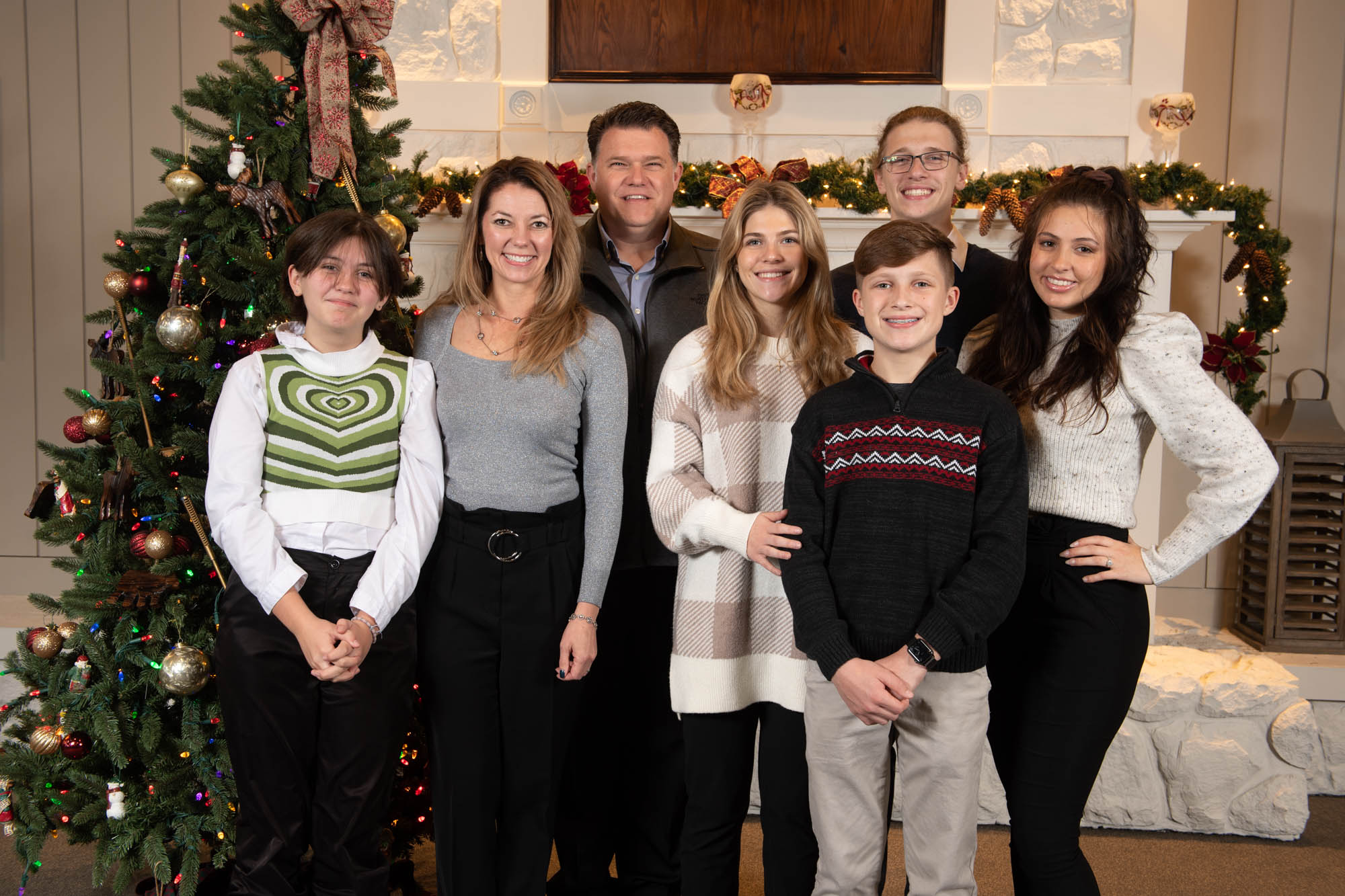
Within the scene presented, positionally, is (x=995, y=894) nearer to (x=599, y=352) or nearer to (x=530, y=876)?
(x=530, y=876)

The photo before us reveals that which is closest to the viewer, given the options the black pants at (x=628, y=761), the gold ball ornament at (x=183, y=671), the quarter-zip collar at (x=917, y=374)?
the quarter-zip collar at (x=917, y=374)

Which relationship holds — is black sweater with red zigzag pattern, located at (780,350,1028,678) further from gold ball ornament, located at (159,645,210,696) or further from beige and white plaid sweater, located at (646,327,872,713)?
gold ball ornament, located at (159,645,210,696)

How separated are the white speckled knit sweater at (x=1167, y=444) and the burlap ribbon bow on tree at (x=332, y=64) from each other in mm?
1472

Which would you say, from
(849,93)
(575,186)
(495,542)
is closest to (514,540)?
(495,542)

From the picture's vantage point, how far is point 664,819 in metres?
2.21

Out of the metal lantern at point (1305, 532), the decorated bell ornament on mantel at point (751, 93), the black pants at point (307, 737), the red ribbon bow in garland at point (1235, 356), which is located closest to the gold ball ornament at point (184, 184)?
the black pants at point (307, 737)

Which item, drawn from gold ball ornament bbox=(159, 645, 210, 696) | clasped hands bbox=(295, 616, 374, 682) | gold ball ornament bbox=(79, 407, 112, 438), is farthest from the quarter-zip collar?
gold ball ornament bbox=(79, 407, 112, 438)

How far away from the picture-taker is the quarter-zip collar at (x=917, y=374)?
5.14 ft

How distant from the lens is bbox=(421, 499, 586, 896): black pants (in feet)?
5.82

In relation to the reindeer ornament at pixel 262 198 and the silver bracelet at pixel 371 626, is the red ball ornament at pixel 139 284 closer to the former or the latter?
the reindeer ornament at pixel 262 198

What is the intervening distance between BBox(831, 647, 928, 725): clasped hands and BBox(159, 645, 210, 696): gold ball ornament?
1271 mm

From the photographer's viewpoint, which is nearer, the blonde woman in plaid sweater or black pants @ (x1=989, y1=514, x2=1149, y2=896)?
black pants @ (x1=989, y1=514, x2=1149, y2=896)

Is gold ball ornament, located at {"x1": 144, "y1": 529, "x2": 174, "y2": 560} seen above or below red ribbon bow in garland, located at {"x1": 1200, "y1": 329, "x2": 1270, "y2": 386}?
below

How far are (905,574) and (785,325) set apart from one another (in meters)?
0.56
